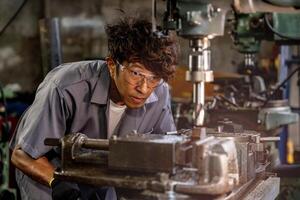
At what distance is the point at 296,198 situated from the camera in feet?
7.48

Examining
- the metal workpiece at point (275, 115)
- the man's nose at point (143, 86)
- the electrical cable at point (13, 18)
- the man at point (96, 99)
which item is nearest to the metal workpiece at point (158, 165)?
the man at point (96, 99)

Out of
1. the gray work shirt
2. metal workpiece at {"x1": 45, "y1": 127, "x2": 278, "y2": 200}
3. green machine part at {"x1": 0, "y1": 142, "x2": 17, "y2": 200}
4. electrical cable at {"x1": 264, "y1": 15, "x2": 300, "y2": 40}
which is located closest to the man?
the gray work shirt

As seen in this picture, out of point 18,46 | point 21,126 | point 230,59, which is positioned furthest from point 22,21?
point 21,126

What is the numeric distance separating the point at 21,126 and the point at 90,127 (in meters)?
0.24

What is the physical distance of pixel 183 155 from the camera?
1.17 metres

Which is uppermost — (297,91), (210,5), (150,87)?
(210,5)

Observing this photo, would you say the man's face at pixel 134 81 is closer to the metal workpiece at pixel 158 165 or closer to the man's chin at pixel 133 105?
the man's chin at pixel 133 105

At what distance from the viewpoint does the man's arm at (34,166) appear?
1.51 m

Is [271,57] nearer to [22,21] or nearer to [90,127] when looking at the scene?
[22,21]

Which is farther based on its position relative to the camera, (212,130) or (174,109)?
(174,109)

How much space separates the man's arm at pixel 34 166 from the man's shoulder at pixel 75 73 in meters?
0.25

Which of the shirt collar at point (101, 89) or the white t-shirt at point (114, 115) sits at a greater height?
the shirt collar at point (101, 89)

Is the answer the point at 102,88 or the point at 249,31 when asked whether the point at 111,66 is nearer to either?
the point at 102,88

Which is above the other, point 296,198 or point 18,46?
point 18,46
